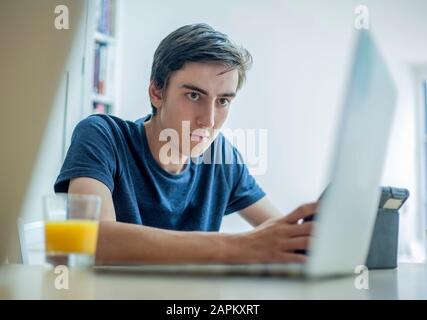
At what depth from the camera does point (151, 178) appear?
1108 mm

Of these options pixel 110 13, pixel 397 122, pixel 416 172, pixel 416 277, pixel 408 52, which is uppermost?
pixel 110 13

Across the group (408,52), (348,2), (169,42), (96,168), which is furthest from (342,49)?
(96,168)

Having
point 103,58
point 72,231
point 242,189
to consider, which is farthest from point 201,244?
point 103,58

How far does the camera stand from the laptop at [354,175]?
1.45 ft

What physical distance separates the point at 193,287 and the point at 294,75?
0.77 metres

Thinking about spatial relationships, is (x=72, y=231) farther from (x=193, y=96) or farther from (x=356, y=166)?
(x=193, y=96)

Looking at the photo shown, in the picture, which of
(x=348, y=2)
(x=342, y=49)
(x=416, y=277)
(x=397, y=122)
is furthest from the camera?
(x=342, y=49)

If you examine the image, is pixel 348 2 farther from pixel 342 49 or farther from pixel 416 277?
pixel 416 277

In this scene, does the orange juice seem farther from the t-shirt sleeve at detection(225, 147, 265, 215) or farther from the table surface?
the t-shirt sleeve at detection(225, 147, 265, 215)

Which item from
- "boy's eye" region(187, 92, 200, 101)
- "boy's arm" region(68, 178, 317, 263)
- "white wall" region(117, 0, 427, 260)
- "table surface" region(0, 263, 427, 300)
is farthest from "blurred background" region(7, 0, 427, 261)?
"table surface" region(0, 263, 427, 300)

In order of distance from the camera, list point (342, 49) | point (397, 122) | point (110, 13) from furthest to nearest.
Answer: point (110, 13)
point (342, 49)
point (397, 122)

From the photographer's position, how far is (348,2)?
929mm

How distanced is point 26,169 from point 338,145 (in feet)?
2.99

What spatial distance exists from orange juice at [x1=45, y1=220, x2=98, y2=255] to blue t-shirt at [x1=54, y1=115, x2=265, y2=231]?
1.16 feet
